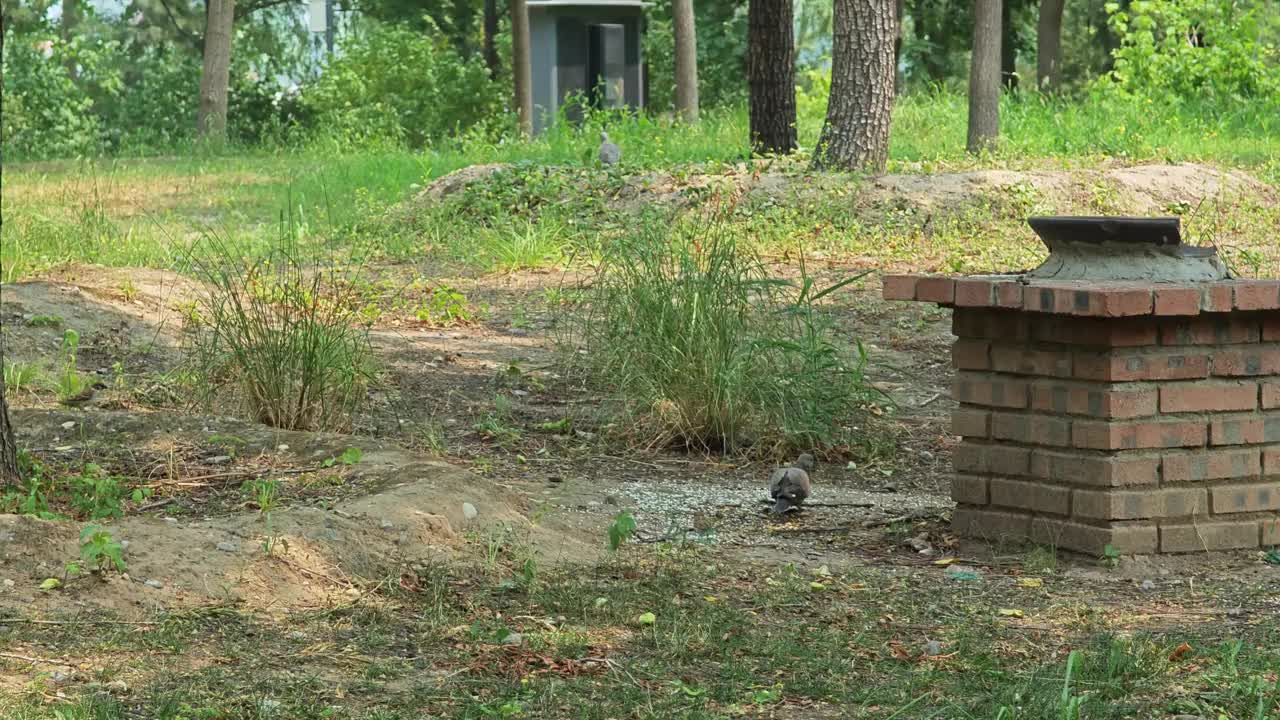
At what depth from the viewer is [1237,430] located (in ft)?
14.6

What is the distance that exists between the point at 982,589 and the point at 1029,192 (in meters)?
8.04

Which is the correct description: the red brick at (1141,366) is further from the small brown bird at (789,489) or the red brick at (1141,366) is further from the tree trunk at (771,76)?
the tree trunk at (771,76)

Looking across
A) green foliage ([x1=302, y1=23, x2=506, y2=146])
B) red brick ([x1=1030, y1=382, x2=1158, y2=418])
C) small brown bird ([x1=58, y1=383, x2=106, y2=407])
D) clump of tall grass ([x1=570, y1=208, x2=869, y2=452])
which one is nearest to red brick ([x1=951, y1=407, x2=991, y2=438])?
red brick ([x1=1030, y1=382, x2=1158, y2=418])

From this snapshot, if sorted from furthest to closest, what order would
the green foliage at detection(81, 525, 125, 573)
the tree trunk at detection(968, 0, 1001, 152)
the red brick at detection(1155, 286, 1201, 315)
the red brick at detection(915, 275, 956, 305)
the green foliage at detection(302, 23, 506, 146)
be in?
the green foliage at detection(302, 23, 506, 146) < the tree trunk at detection(968, 0, 1001, 152) < the red brick at detection(915, 275, 956, 305) < the red brick at detection(1155, 286, 1201, 315) < the green foliage at detection(81, 525, 125, 573)

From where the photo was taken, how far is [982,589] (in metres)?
4.19

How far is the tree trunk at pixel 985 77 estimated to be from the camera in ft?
45.6

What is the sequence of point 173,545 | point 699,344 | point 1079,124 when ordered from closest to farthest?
point 173,545 → point 699,344 → point 1079,124

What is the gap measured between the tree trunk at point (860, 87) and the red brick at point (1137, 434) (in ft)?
27.0

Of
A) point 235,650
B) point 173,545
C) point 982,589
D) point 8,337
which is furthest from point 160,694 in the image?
point 8,337

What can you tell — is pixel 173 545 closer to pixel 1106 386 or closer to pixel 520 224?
pixel 1106 386

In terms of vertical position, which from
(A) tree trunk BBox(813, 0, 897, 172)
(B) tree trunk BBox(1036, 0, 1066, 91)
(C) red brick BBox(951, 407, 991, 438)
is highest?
(B) tree trunk BBox(1036, 0, 1066, 91)

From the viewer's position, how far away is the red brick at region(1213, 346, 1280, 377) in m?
4.41

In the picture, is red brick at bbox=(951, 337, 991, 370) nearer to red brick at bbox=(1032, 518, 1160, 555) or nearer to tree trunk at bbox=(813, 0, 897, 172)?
red brick at bbox=(1032, 518, 1160, 555)

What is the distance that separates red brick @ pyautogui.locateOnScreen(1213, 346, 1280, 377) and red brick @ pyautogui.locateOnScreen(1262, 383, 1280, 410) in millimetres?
37
